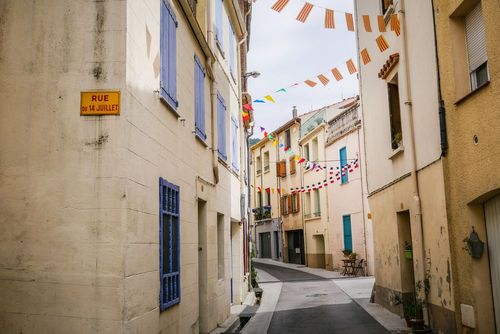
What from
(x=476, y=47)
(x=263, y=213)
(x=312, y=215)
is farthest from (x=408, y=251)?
(x=263, y=213)

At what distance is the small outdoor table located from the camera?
999 inches

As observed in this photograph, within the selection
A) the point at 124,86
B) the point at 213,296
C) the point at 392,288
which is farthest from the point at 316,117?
the point at 124,86

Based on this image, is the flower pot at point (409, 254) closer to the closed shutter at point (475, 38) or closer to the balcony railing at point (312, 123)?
the closed shutter at point (475, 38)

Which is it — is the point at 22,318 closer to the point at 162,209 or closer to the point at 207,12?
the point at 162,209

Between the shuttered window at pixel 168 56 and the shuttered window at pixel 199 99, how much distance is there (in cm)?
163

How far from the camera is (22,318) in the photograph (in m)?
5.67

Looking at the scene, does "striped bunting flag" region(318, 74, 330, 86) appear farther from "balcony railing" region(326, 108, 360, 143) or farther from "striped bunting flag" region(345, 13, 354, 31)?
"balcony railing" region(326, 108, 360, 143)

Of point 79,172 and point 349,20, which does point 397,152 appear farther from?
point 79,172

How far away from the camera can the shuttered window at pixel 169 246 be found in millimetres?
7258

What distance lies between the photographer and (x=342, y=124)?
89.1 ft

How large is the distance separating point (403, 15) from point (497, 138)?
15.5 feet

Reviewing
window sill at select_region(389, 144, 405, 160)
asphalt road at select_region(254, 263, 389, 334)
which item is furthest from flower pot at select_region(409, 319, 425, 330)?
window sill at select_region(389, 144, 405, 160)

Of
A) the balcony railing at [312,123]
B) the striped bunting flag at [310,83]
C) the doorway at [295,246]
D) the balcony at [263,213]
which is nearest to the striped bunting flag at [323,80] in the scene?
the striped bunting flag at [310,83]

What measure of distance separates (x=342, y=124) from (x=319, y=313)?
15024 mm
